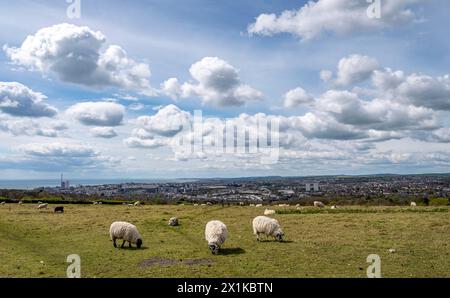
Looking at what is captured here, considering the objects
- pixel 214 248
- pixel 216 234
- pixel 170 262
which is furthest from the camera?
pixel 216 234

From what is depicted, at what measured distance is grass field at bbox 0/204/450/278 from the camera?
20219 mm

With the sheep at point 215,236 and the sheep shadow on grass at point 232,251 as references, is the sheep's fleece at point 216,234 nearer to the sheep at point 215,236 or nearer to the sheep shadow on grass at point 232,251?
the sheep at point 215,236

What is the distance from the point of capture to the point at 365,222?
1502 inches

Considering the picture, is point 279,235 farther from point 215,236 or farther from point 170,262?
point 170,262

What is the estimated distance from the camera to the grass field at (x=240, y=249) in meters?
20.2

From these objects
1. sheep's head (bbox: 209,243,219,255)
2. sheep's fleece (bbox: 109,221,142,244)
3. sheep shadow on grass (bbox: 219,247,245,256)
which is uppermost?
sheep's fleece (bbox: 109,221,142,244)

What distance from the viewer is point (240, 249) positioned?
25.9 meters

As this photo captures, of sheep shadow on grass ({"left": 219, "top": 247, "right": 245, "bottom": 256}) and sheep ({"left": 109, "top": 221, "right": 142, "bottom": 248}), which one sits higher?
sheep ({"left": 109, "top": 221, "right": 142, "bottom": 248})

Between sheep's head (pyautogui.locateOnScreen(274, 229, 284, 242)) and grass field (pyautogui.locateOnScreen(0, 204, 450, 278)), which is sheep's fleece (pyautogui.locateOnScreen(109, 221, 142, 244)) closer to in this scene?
grass field (pyautogui.locateOnScreen(0, 204, 450, 278))

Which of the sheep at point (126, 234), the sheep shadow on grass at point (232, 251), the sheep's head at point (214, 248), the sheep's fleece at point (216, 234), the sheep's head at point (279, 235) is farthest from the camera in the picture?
the sheep's head at point (279, 235)

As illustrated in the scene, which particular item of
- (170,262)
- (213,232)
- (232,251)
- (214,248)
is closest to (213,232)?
(213,232)

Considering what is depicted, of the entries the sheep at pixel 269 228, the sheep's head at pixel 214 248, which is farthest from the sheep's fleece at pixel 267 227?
the sheep's head at pixel 214 248

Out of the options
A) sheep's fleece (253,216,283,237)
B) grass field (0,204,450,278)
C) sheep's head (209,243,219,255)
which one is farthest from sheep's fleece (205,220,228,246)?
sheep's fleece (253,216,283,237)
